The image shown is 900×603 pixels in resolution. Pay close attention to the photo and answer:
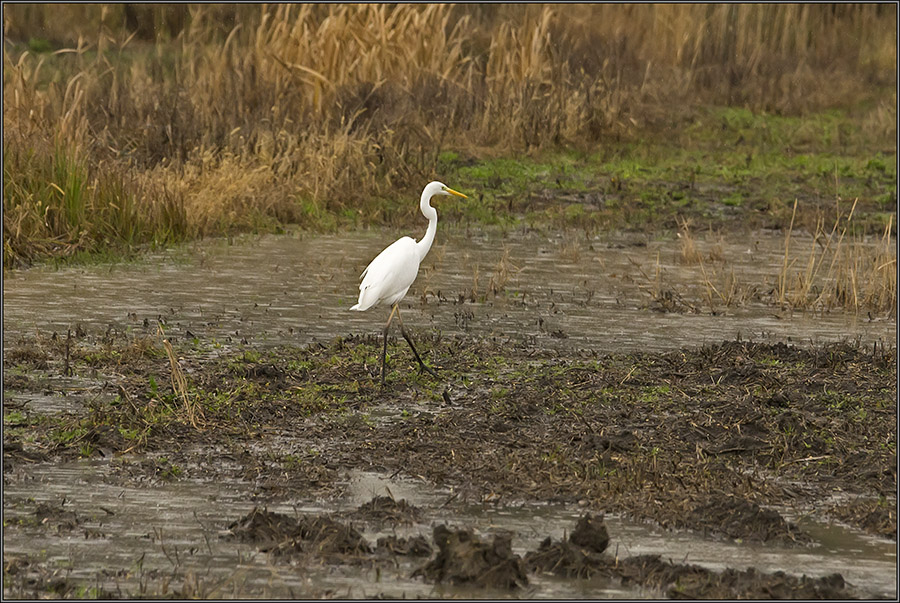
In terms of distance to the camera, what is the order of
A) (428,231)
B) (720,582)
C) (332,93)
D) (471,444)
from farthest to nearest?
1. (332,93)
2. (428,231)
3. (471,444)
4. (720,582)

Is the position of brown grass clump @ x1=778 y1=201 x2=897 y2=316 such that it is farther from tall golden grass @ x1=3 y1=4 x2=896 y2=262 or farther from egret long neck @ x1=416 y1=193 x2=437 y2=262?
tall golden grass @ x1=3 y1=4 x2=896 y2=262

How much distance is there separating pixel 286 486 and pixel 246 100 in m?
10.5

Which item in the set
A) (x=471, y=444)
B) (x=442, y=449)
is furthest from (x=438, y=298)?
(x=442, y=449)

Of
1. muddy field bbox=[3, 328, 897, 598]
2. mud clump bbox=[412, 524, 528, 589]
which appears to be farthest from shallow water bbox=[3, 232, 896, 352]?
mud clump bbox=[412, 524, 528, 589]

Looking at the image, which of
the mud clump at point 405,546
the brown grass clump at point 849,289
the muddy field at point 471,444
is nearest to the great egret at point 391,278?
the muddy field at point 471,444

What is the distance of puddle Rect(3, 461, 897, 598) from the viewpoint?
5148 millimetres

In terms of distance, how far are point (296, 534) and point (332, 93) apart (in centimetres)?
1135

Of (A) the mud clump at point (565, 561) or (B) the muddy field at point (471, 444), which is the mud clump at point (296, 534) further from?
(A) the mud clump at point (565, 561)

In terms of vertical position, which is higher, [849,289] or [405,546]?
[405,546]

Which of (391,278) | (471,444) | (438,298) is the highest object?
(391,278)

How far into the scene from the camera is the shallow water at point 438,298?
972cm

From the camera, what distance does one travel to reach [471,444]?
6.90m

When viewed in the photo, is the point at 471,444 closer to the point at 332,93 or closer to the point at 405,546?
the point at 405,546

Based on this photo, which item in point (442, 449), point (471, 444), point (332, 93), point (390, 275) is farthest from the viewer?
point (332, 93)
